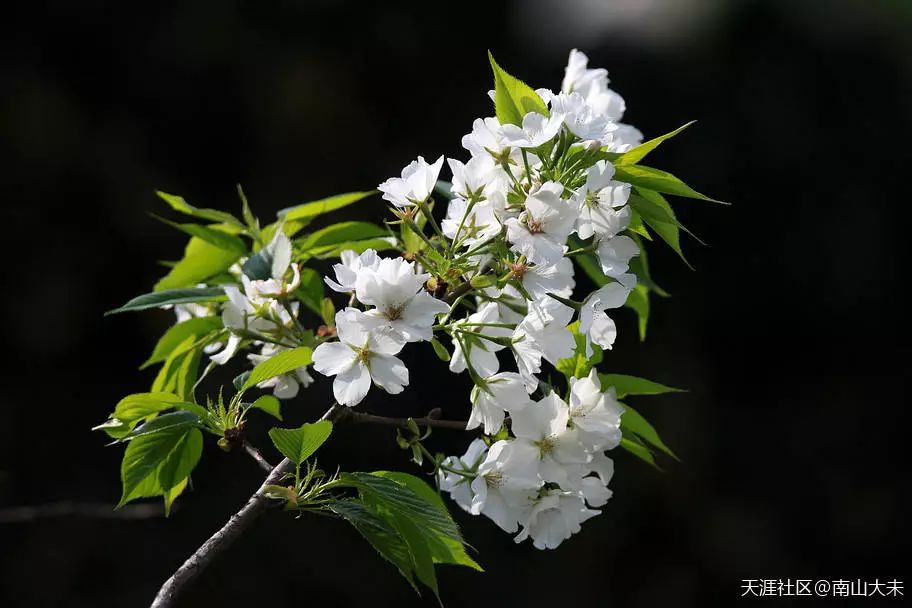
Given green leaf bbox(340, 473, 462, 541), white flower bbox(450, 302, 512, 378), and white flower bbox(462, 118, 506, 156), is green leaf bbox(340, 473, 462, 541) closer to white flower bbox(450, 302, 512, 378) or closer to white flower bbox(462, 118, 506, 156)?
white flower bbox(450, 302, 512, 378)

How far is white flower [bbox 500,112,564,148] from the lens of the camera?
657 millimetres

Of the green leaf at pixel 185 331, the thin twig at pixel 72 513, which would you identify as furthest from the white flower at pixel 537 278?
the thin twig at pixel 72 513

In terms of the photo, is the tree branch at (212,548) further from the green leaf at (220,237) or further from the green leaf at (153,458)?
the green leaf at (220,237)

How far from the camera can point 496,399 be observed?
0.70 metres

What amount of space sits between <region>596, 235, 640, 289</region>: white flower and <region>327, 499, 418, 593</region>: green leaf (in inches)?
9.6

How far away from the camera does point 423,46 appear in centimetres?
275

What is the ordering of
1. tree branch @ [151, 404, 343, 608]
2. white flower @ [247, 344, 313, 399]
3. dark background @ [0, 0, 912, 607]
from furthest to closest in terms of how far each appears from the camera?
dark background @ [0, 0, 912, 607] → white flower @ [247, 344, 313, 399] → tree branch @ [151, 404, 343, 608]

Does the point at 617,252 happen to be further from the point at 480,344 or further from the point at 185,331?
the point at 185,331

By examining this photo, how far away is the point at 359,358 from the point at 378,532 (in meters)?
0.13

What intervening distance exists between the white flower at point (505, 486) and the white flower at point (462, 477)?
2 centimetres

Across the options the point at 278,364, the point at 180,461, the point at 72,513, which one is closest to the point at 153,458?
the point at 180,461

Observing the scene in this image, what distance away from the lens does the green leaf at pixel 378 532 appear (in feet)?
2.21

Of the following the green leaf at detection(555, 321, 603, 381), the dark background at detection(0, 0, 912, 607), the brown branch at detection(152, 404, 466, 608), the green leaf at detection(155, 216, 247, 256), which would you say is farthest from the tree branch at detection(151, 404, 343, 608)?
the dark background at detection(0, 0, 912, 607)

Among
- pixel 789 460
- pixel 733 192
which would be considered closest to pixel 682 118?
pixel 733 192
